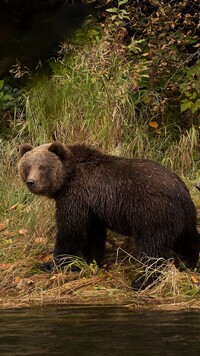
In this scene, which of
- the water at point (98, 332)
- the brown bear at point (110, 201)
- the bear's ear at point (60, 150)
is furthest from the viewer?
the bear's ear at point (60, 150)

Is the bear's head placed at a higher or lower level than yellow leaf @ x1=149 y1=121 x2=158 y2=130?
lower

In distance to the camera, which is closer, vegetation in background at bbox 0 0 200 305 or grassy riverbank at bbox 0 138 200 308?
grassy riverbank at bbox 0 138 200 308

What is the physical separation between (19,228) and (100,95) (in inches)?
100

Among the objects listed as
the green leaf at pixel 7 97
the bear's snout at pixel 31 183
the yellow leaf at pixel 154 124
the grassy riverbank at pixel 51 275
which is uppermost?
the green leaf at pixel 7 97

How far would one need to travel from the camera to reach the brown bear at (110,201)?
645cm

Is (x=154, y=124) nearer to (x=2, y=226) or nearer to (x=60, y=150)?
(x=2, y=226)

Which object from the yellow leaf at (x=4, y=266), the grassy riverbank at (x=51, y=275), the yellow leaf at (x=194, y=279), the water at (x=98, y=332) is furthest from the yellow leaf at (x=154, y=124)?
the water at (x=98, y=332)

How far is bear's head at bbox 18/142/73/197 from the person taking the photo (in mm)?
7000

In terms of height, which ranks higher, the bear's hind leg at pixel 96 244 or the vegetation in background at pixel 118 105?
the vegetation in background at pixel 118 105

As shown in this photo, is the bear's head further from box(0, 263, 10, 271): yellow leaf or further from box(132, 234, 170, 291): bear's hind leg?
box(132, 234, 170, 291): bear's hind leg

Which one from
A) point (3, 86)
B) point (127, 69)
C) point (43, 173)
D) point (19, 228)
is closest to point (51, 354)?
point (43, 173)

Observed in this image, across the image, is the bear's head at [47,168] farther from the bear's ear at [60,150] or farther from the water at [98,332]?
the water at [98,332]

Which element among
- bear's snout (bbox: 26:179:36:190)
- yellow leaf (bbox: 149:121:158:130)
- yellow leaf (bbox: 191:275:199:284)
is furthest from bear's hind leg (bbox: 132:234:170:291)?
yellow leaf (bbox: 149:121:158:130)

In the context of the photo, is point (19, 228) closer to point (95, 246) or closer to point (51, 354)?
point (95, 246)
